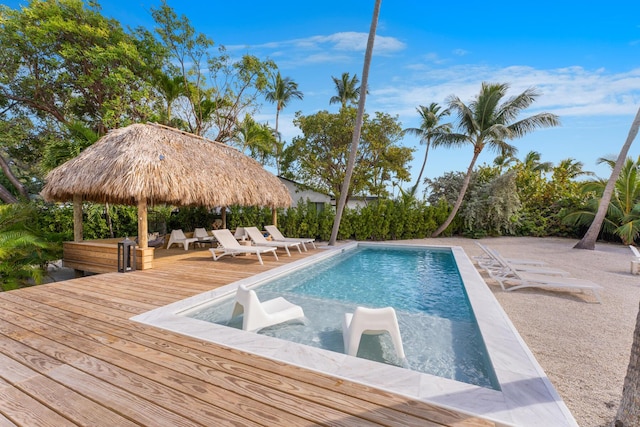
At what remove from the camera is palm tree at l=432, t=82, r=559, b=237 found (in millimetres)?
13625

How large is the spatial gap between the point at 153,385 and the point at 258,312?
144 centimetres

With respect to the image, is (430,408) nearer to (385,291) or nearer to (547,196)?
(385,291)

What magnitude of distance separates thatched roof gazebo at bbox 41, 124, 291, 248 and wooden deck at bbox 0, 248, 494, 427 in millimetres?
3268

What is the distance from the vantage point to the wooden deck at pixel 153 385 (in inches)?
75.0

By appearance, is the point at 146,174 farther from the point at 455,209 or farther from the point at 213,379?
the point at 455,209

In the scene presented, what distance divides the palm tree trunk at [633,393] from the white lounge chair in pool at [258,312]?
10.1 ft

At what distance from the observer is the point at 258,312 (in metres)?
3.58

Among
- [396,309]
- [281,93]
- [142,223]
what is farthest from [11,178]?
[281,93]

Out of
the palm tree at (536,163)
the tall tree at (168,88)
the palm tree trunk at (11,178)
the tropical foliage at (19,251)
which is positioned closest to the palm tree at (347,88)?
the tall tree at (168,88)

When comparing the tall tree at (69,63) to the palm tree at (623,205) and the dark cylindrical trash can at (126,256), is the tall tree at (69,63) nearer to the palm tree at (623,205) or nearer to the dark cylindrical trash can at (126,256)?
the dark cylindrical trash can at (126,256)

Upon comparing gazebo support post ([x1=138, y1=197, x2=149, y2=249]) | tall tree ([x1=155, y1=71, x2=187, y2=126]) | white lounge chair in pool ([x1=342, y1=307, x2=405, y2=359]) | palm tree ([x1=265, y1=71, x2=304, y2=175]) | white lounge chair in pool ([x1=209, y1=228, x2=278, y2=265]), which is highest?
palm tree ([x1=265, y1=71, x2=304, y2=175])

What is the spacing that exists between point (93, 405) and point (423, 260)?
879 cm

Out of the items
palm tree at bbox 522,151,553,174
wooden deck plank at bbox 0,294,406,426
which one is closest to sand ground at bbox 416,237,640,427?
wooden deck plank at bbox 0,294,406,426

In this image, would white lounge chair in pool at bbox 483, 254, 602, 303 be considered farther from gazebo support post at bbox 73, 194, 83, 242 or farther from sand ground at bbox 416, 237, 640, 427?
gazebo support post at bbox 73, 194, 83, 242
